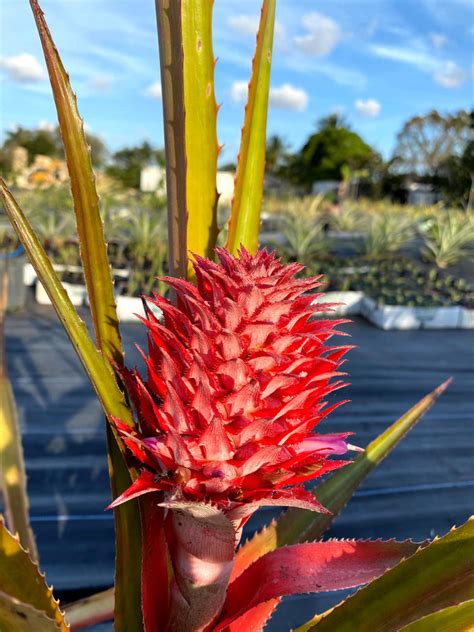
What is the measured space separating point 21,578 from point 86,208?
320 millimetres

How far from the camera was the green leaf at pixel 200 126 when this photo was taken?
→ 0.53 meters

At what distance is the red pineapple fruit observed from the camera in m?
0.41

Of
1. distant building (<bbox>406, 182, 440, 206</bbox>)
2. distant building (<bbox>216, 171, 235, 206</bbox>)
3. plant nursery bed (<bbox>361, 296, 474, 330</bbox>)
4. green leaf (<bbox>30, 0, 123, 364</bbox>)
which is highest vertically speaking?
distant building (<bbox>406, 182, 440, 206</bbox>)

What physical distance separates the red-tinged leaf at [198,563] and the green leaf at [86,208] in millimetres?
173

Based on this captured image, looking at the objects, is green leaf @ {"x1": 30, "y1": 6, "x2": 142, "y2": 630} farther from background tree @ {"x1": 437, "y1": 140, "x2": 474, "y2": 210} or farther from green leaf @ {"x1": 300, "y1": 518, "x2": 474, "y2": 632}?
background tree @ {"x1": 437, "y1": 140, "x2": 474, "y2": 210}

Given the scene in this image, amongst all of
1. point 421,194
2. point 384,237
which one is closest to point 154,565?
point 384,237

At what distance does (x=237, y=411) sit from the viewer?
1.37ft

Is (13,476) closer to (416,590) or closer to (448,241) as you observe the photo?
(416,590)

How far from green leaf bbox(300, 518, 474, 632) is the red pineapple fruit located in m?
0.12

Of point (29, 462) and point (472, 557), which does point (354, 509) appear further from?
point (472, 557)

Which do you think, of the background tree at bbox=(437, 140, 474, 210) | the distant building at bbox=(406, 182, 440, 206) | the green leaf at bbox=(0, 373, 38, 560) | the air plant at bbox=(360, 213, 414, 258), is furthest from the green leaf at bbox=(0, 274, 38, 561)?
the distant building at bbox=(406, 182, 440, 206)

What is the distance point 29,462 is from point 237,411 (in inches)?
74.8

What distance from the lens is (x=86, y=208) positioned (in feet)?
1.65

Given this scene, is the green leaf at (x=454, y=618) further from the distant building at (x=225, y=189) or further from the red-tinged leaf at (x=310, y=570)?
the distant building at (x=225, y=189)
